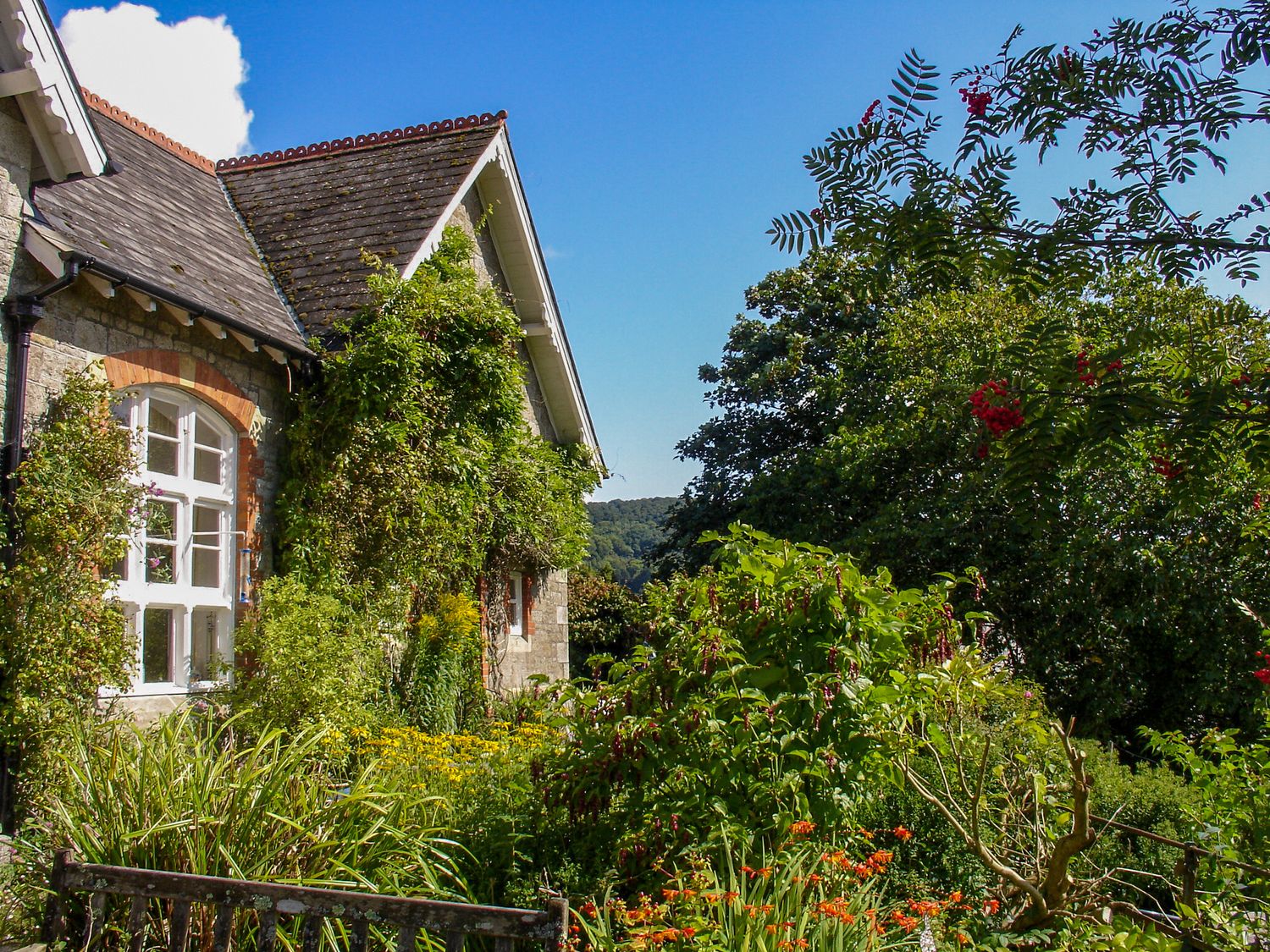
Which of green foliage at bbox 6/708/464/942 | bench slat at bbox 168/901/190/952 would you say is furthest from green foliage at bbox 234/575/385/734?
bench slat at bbox 168/901/190/952

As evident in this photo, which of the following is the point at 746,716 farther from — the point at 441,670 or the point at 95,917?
the point at 441,670

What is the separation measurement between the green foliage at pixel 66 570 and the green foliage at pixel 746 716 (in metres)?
3.51

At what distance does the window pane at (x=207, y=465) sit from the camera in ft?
27.3

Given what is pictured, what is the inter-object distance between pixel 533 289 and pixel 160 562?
7.42m

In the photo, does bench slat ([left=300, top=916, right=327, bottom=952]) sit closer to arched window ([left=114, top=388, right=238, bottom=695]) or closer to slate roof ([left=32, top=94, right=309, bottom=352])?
arched window ([left=114, top=388, right=238, bottom=695])

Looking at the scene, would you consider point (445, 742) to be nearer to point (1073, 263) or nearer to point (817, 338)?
point (1073, 263)

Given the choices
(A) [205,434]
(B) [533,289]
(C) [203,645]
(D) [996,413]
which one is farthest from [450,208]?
(D) [996,413]

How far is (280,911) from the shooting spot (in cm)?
307

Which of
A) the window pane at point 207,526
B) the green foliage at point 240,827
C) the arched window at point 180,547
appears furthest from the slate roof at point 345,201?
the green foliage at point 240,827

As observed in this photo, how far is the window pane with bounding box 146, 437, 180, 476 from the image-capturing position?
774 centimetres

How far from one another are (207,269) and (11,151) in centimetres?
265

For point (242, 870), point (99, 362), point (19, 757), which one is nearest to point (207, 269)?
point (99, 362)

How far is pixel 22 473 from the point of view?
629cm

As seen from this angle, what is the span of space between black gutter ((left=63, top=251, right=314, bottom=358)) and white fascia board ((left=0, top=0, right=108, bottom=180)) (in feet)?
2.47
